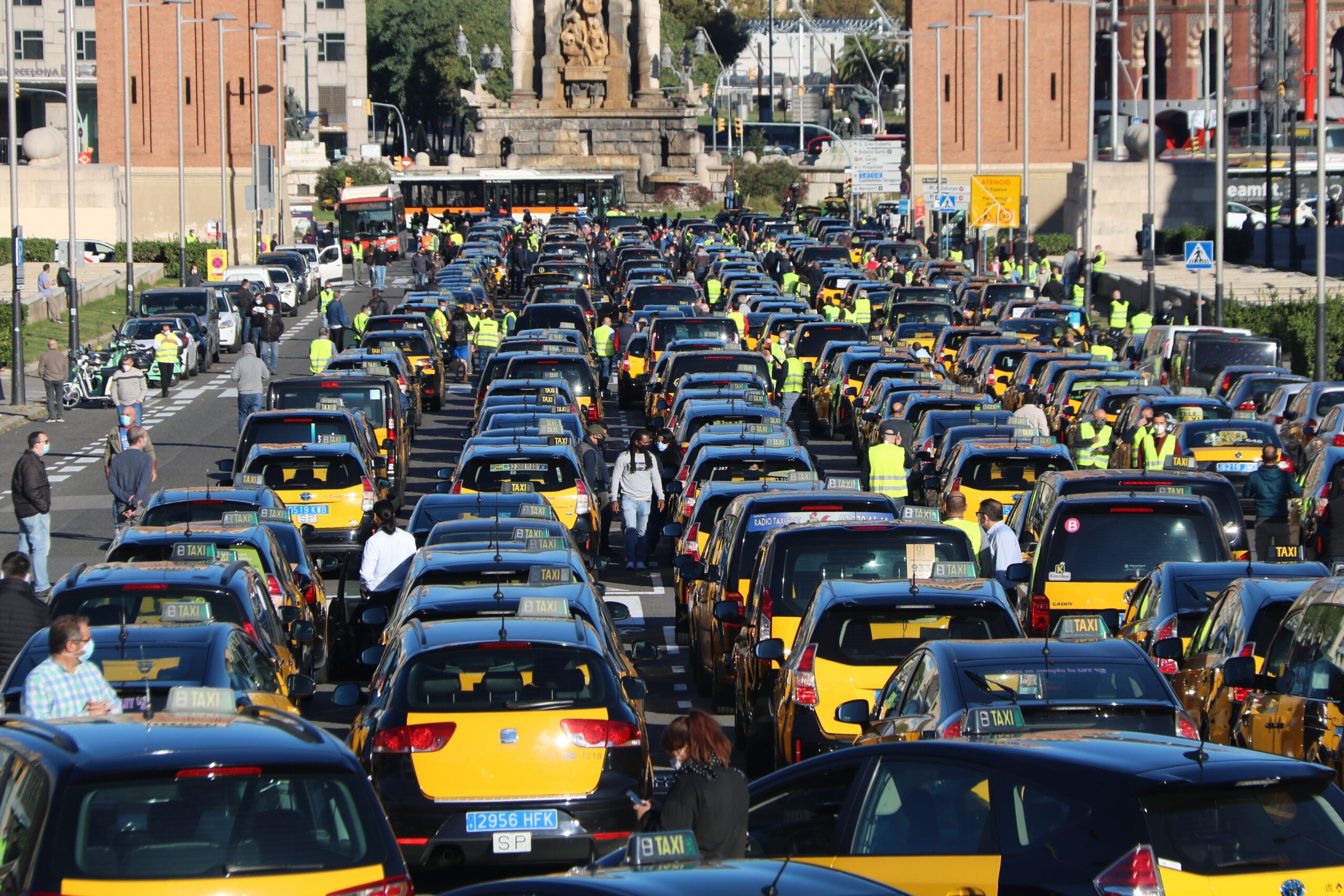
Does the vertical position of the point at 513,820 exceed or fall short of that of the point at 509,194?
it falls short

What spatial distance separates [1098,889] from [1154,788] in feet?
1.13

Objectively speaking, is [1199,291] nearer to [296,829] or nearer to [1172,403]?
[1172,403]

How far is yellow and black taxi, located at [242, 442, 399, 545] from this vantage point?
2227cm

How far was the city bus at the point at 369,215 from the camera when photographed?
289ft

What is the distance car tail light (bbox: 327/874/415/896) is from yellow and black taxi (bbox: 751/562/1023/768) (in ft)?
15.9

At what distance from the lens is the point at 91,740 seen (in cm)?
698

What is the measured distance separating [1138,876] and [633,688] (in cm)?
498

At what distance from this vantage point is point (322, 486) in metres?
22.4

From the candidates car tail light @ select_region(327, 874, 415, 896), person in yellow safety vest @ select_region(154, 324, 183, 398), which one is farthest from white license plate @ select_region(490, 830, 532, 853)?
person in yellow safety vest @ select_region(154, 324, 183, 398)

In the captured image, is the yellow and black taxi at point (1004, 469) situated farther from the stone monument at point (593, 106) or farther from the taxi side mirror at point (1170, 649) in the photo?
the stone monument at point (593, 106)

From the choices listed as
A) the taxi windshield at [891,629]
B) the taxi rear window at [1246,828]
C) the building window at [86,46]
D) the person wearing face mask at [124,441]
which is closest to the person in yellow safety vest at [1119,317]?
the person wearing face mask at [124,441]

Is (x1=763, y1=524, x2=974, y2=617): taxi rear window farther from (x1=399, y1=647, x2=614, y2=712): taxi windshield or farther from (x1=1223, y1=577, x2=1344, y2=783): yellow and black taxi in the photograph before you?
(x1=399, y1=647, x2=614, y2=712): taxi windshield

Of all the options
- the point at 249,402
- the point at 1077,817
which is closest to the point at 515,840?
the point at 1077,817

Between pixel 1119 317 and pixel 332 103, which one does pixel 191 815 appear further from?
pixel 332 103
